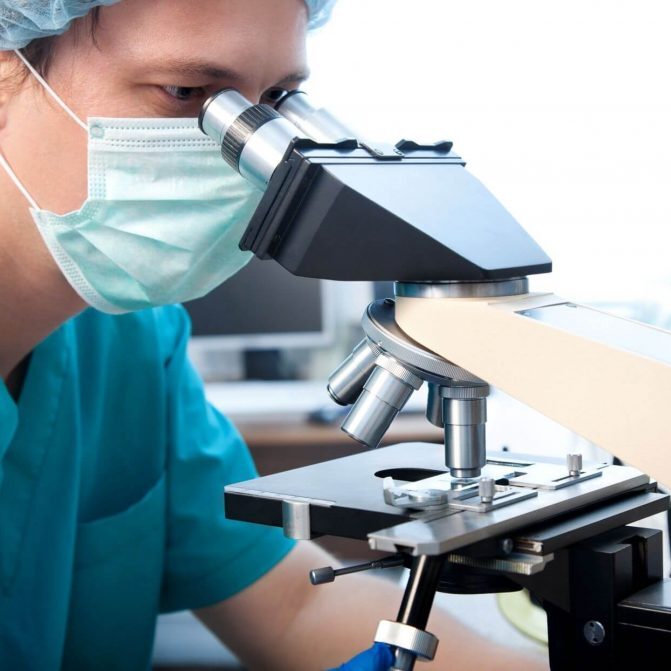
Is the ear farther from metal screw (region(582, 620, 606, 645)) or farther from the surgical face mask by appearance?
metal screw (region(582, 620, 606, 645))

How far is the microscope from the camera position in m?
0.67

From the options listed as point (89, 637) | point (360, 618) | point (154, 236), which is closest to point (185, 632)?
point (89, 637)

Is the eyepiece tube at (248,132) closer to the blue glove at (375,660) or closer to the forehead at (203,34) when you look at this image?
the forehead at (203,34)

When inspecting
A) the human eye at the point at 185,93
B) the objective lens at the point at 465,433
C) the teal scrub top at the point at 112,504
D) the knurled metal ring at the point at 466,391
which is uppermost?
the human eye at the point at 185,93

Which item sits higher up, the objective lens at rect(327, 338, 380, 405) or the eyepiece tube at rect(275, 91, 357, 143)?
the eyepiece tube at rect(275, 91, 357, 143)

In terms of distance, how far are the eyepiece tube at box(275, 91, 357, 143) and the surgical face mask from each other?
0.10 m

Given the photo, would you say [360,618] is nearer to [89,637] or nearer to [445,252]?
[89,637]

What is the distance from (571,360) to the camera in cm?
68

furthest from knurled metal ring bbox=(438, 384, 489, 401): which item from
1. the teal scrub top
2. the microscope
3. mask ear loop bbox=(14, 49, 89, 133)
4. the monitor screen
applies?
the monitor screen

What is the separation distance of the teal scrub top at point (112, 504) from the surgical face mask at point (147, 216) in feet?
0.80

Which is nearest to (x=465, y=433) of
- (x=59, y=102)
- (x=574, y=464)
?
(x=574, y=464)

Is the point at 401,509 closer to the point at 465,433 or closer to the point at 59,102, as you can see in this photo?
the point at 465,433

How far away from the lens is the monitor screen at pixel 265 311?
2506 millimetres

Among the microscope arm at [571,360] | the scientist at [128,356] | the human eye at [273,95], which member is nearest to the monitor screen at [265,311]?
the scientist at [128,356]
